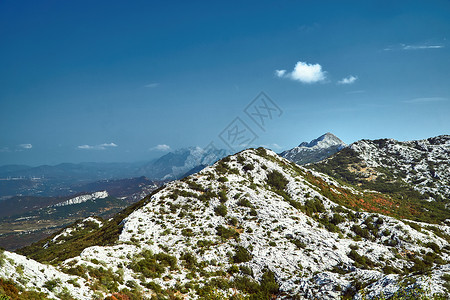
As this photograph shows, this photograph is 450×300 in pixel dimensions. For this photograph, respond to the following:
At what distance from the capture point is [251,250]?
4291cm

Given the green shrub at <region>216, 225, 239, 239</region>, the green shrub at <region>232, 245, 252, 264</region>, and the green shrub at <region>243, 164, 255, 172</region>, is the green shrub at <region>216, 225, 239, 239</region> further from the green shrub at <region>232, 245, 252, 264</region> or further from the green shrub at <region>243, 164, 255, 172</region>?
the green shrub at <region>243, 164, 255, 172</region>

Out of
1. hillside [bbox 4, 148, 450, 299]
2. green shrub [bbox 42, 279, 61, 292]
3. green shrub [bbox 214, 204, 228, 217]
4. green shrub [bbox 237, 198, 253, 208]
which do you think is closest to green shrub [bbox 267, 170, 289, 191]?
hillside [bbox 4, 148, 450, 299]

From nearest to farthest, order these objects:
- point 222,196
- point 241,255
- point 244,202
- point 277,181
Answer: point 241,255 → point 244,202 → point 222,196 → point 277,181

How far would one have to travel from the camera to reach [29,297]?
65.7 feet

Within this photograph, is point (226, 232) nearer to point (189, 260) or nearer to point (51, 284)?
point (189, 260)

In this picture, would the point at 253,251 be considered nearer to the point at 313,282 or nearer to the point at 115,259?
the point at 313,282

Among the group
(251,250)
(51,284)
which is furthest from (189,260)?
(51,284)

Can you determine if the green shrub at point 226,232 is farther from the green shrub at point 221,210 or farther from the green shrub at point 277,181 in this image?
the green shrub at point 277,181

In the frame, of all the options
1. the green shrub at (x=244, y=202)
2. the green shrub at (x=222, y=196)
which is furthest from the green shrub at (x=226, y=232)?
the green shrub at (x=222, y=196)

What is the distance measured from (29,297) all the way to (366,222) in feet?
216

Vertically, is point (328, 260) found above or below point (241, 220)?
below

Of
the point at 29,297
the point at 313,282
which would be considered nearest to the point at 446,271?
the point at 313,282

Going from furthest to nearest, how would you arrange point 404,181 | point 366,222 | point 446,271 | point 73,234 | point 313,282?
1. point 404,181
2. point 73,234
3. point 366,222
4. point 313,282
5. point 446,271

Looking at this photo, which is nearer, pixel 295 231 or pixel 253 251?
pixel 253 251
